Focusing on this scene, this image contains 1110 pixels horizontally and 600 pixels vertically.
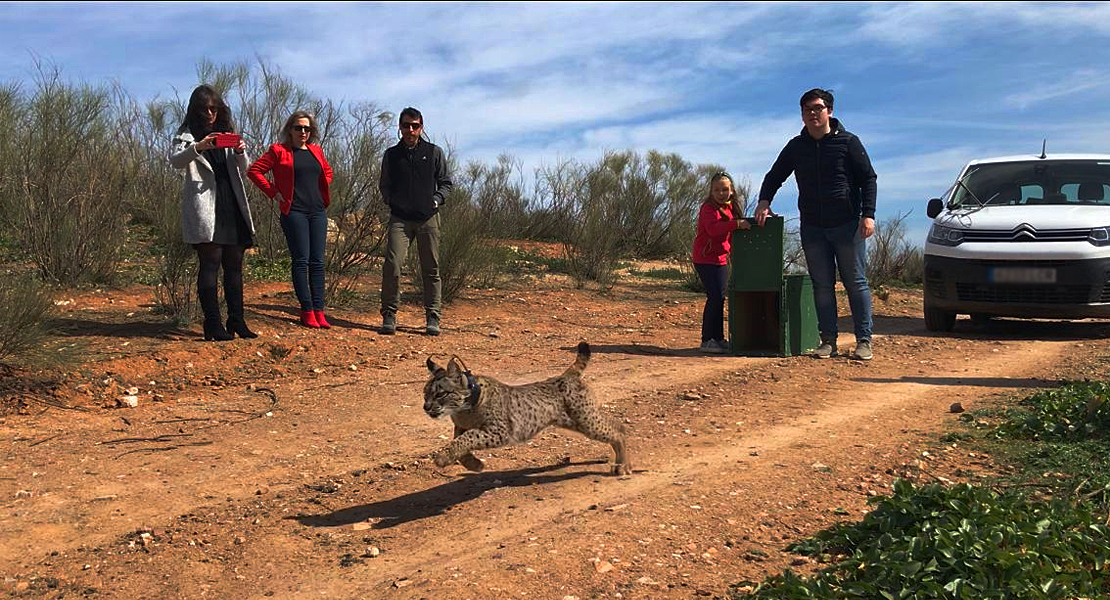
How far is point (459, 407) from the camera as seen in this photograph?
469 cm

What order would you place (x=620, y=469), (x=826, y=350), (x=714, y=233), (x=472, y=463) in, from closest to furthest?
1. (x=472, y=463)
2. (x=620, y=469)
3. (x=826, y=350)
4. (x=714, y=233)

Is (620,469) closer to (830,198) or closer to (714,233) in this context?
(830,198)

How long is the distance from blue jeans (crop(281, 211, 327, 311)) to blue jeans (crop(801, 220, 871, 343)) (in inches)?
175

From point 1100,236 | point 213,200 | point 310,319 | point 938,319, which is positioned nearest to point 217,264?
point 213,200

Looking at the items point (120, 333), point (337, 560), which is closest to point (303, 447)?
point (337, 560)

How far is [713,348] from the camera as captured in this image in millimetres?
9359

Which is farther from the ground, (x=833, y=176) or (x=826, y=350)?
(x=833, y=176)

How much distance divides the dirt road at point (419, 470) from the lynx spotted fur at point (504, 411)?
249 millimetres

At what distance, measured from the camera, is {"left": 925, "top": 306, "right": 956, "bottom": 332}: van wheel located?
A: 1090 cm

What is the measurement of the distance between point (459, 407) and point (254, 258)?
943cm

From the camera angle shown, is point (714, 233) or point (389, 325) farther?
point (389, 325)

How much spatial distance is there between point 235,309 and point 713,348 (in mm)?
4386

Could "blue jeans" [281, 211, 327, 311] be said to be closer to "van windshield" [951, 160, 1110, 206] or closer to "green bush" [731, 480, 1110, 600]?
"green bush" [731, 480, 1110, 600]

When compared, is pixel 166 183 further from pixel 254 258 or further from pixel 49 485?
pixel 49 485
